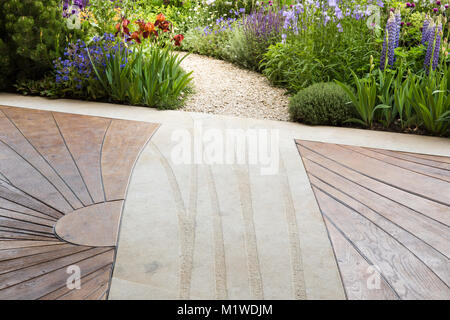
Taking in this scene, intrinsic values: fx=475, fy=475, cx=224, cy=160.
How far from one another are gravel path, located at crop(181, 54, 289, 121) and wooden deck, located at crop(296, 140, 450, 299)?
3.75 ft

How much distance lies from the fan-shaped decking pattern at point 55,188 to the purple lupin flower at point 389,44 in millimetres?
2149

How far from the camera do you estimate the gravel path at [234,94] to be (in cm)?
471

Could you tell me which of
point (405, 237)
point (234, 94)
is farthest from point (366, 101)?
point (405, 237)

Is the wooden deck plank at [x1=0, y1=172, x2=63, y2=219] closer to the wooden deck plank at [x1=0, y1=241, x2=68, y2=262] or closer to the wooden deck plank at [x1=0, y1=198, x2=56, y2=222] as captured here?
the wooden deck plank at [x1=0, y1=198, x2=56, y2=222]

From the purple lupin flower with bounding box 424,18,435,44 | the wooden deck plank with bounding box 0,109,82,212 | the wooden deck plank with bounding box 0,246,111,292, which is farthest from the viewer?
the purple lupin flower with bounding box 424,18,435,44

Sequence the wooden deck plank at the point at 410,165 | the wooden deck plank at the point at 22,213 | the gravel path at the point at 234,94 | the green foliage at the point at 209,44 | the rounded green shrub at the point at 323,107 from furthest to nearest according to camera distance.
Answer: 1. the green foliage at the point at 209,44
2. the gravel path at the point at 234,94
3. the rounded green shrub at the point at 323,107
4. the wooden deck plank at the point at 410,165
5. the wooden deck plank at the point at 22,213

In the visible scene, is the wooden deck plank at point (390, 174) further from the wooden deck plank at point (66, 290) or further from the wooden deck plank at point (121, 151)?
the wooden deck plank at point (66, 290)

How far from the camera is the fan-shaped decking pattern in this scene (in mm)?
2045

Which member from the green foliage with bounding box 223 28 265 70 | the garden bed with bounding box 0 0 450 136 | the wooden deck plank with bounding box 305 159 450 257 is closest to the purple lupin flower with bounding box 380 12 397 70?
the garden bed with bounding box 0 0 450 136

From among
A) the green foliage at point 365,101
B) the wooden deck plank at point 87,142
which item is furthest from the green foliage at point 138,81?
the green foliage at point 365,101

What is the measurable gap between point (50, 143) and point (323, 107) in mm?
2275

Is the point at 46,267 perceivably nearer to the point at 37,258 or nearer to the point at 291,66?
the point at 37,258

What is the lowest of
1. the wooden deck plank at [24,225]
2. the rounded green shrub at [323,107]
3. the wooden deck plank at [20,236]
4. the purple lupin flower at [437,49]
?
the wooden deck plank at [20,236]

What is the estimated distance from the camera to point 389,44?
14.2 ft
